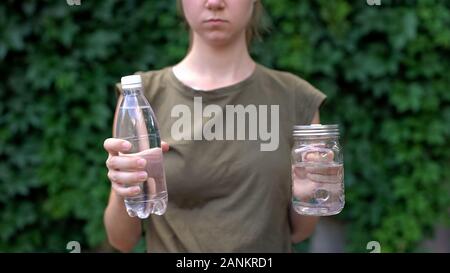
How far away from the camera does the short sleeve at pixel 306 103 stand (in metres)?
1.52

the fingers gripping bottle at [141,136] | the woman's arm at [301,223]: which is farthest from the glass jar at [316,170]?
the fingers gripping bottle at [141,136]

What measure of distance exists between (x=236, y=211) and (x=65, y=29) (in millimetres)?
1503

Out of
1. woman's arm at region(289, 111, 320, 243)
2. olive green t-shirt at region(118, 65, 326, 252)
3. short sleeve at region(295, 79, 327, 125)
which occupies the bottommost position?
woman's arm at region(289, 111, 320, 243)

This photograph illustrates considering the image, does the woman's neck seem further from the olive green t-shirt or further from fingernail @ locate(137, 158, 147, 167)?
fingernail @ locate(137, 158, 147, 167)

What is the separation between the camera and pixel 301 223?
157cm

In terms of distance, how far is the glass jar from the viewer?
4.42ft

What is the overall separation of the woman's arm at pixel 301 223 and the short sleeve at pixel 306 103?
0.02 m

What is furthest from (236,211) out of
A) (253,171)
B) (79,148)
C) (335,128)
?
(79,148)

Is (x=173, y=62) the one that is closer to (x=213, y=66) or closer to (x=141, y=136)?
(x=213, y=66)

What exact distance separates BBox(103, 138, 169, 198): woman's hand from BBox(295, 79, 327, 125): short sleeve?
1.56 ft

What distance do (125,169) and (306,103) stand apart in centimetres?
55

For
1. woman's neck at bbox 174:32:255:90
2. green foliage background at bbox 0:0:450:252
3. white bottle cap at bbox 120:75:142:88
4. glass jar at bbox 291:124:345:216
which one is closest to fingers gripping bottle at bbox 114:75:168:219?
white bottle cap at bbox 120:75:142:88

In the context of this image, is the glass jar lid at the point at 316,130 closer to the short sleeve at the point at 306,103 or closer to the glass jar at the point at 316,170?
the glass jar at the point at 316,170

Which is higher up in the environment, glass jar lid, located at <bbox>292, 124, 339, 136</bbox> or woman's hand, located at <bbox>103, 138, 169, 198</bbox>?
glass jar lid, located at <bbox>292, 124, 339, 136</bbox>
